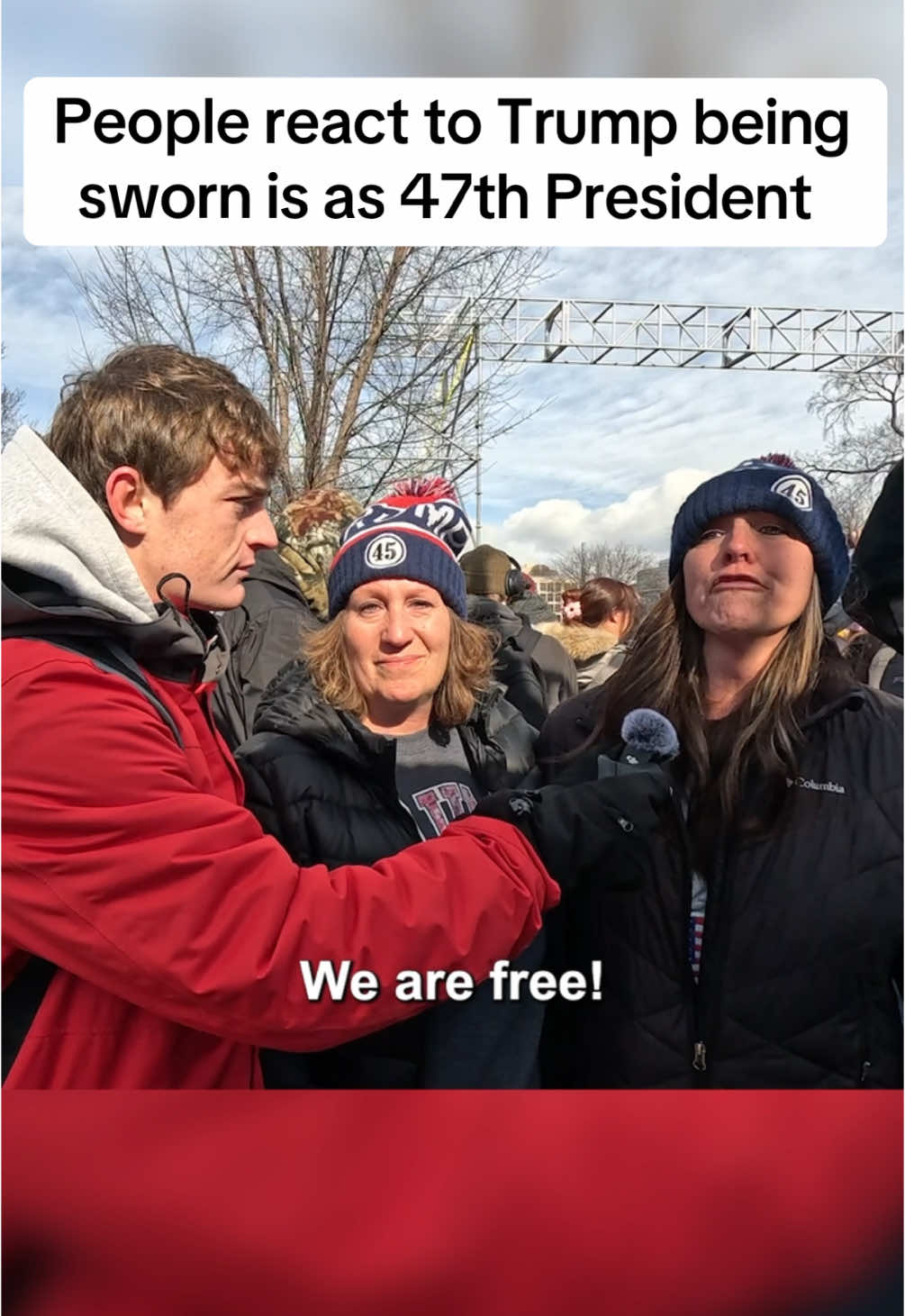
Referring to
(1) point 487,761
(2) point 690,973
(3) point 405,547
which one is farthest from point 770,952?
(3) point 405,547

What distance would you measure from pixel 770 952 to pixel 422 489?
1052mm

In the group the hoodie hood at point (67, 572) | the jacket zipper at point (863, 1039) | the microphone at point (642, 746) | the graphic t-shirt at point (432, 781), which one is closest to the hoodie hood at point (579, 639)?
the microphone at point (642, 746)

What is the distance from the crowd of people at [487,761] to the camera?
6.29 ft

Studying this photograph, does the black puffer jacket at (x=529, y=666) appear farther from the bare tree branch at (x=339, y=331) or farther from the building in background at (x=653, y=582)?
→ the bare tree branch at (x=339, y=331)

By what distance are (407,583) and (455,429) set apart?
316 millimetres

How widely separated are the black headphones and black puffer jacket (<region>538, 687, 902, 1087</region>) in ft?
0.96

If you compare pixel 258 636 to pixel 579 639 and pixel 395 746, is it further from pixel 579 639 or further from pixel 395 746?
pixel 579 639

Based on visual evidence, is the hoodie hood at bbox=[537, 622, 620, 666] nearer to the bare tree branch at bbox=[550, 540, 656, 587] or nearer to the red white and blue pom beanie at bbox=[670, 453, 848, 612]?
the bare tree branch at bbox=[550, 540, 656, 587]

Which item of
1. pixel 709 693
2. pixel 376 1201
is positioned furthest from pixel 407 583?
pixel 376 1201

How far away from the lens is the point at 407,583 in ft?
6.52

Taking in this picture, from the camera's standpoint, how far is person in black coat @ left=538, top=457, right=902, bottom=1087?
1998 millimetres

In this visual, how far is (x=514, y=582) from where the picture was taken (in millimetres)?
2035

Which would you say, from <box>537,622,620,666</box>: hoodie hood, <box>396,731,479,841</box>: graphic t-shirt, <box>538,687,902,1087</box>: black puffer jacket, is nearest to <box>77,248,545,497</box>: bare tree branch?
<box>537,622,620,666</box>: hoodie hood

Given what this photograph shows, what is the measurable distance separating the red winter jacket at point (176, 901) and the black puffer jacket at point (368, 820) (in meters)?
0.05
